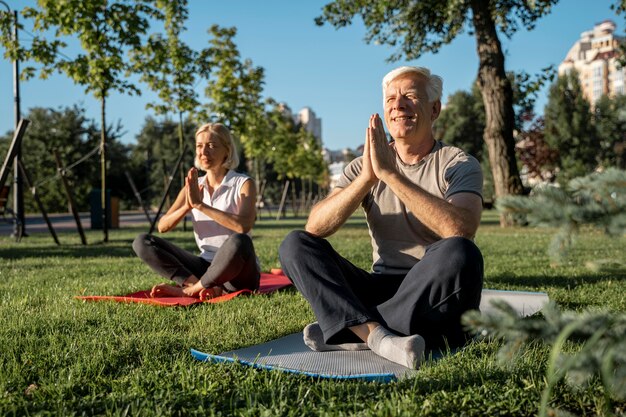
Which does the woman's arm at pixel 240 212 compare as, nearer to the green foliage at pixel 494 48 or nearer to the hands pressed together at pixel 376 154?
the hands pressed together at pixel 376 154

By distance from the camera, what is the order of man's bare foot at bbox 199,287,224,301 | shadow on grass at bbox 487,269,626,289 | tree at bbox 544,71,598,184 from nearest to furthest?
man's bare foot at bbox 199,287,224,301 → shadow on grass at bbox 487,269,626,289 → tree at bbox 544,71,598,184

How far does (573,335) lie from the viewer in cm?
153

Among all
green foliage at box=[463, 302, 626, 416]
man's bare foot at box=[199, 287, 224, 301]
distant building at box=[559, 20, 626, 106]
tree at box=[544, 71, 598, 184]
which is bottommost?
man's bare foot at box=[199, 287, 224, 301]

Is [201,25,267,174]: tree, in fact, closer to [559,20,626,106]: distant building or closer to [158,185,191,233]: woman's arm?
[158,185,191,233]: woman's arm

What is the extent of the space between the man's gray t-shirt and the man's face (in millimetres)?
190

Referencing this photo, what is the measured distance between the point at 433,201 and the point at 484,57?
13083 millimetres

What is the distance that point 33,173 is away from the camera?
3747 centimetres

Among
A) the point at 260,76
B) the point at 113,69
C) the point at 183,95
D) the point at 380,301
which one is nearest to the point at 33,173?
the point at 260,76

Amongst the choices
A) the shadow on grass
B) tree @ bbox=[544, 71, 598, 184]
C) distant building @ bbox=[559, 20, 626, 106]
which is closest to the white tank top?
the shadow on grass

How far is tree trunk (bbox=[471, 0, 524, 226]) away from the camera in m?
15.0

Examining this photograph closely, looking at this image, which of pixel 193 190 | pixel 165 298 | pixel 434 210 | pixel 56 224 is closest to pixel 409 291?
→ pixel 434 210

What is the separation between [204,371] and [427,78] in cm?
203

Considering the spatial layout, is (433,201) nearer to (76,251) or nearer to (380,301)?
(380,301)

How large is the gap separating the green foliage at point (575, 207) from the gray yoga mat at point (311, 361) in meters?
1.20
